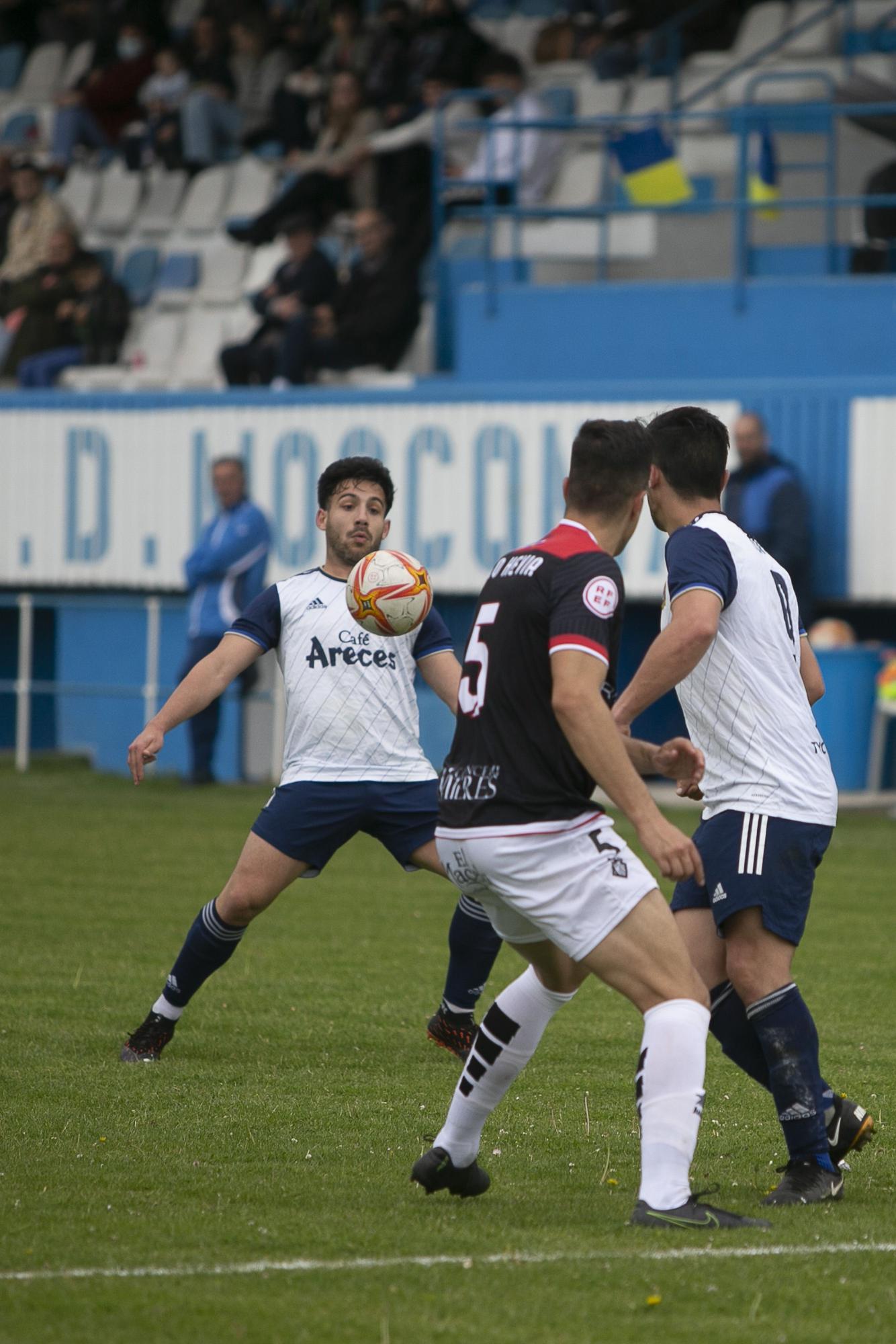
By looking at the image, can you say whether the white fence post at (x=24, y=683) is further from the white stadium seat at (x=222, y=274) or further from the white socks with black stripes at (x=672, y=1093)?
the white socks with black stripes at (x=672, y=1093)

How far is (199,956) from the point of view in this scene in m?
7.42

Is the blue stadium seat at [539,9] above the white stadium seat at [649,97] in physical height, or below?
above

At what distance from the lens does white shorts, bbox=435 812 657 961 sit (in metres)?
4.98

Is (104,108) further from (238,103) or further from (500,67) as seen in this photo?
(500,67)

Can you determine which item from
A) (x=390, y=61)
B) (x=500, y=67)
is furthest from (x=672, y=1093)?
(x=390, y=61)

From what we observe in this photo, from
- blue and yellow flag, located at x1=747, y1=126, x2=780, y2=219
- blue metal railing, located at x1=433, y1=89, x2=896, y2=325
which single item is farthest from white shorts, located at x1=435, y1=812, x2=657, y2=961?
blue and yellow flag, located at x1=747, y1=126, x2=780, y2=219

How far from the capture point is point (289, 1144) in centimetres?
617

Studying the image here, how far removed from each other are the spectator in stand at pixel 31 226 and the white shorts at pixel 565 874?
17.9m

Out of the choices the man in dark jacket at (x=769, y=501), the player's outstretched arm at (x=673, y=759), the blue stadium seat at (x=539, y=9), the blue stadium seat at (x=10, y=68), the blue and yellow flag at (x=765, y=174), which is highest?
the blue stadium seat at (x=10, y=68)

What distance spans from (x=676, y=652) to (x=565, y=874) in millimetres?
678

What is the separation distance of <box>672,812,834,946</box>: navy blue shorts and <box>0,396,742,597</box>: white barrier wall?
10.7 meters

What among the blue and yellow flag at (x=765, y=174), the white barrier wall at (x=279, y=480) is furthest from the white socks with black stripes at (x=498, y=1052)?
the blue and yellow flag at (x=765, y=174)

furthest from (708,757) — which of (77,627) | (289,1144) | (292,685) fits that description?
(77,627)

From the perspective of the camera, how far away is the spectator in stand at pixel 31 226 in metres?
21.9
